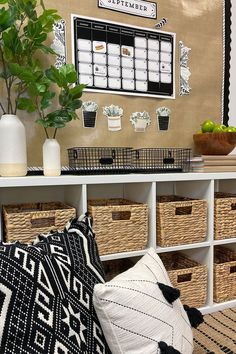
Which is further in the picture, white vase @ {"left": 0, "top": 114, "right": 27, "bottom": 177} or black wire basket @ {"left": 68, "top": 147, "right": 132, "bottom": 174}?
black wire basket @ {"left": 68, "top": 147, "right": 132, "bottom": 174}

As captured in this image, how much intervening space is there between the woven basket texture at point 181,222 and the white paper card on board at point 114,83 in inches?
26.0

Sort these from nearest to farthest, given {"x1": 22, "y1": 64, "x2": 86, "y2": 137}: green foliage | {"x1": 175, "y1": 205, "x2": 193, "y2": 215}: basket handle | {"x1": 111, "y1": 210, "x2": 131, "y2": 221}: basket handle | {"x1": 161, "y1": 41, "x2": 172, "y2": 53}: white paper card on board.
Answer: {"x1": 22, "y1": 64, "x2": 86, "y2": 137}: green foliage, {"x1": 111, "y1": 210, "x2": 131, "y2": 221}: basket handle, {"x1": 175, "y1": 205, "x2": 193, "y2": 215}: basket handle, {"x1": 161, "y1": 41, "x2": 172, "y2": 53}: white paper card on board

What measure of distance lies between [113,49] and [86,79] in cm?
23

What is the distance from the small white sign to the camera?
62.8 inches

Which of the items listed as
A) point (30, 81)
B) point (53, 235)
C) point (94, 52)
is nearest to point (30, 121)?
point (30, 81)

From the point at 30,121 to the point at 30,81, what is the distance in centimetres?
27

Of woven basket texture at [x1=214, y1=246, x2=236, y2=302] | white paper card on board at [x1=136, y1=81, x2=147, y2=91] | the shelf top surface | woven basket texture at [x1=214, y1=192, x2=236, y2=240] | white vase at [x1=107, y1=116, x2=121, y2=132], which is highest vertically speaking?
white paper card on board at [x1=136, y1=81, x2=147, y2=91]

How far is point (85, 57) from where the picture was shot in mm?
1558

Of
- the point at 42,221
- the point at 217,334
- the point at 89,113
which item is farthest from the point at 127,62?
the point at 217,334

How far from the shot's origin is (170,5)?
1736mm

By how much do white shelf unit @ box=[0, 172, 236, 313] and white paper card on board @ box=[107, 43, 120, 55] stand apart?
69 cm

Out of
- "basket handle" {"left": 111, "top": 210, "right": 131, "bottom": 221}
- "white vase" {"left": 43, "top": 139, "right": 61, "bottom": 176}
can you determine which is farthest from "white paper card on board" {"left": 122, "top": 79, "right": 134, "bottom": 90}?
"basket handle" {"left": 111, "top": 210, "right": 131, "bottom": 221}

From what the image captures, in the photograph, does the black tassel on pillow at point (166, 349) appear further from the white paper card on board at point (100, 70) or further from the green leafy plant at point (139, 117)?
the white paper card on board at point (100, 70)

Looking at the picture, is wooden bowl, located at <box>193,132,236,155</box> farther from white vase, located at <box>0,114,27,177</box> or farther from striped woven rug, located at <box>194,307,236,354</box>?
white vase, located at <box>0,114,27,177</box>
